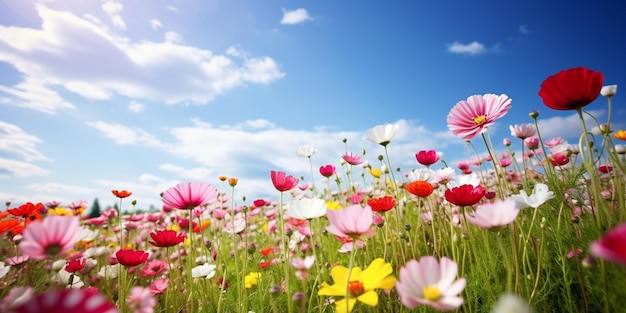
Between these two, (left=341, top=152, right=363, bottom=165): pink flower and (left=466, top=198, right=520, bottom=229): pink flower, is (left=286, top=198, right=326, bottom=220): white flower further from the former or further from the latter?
(left=341, top=152, right=363, bottom=165): pink flower

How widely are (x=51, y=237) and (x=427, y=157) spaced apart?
5.09 feet

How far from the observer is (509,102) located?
103 centimetres

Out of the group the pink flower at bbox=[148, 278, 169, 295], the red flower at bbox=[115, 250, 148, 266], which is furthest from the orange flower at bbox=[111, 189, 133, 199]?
the red flower at bbox=[115, 250, 148, 266]

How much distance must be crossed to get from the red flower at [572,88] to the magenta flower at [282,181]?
2.82 feet

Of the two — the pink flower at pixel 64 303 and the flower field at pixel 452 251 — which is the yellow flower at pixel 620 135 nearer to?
the flower field at pixel 452 251

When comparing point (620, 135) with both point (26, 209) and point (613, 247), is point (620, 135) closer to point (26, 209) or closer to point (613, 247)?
point (613, 247)

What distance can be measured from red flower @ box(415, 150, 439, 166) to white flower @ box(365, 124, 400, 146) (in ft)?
0.64

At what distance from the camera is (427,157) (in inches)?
66.6

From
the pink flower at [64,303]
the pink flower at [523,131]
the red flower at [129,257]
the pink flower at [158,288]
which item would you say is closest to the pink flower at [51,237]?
the pink flower at [64,303]

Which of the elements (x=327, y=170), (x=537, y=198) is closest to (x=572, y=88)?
(x=537, y=198)

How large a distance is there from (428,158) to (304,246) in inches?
36.3

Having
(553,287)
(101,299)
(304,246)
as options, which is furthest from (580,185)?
(101,299)

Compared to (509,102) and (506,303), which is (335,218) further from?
(509,102)

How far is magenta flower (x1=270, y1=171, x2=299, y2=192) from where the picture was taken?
1264 mm
